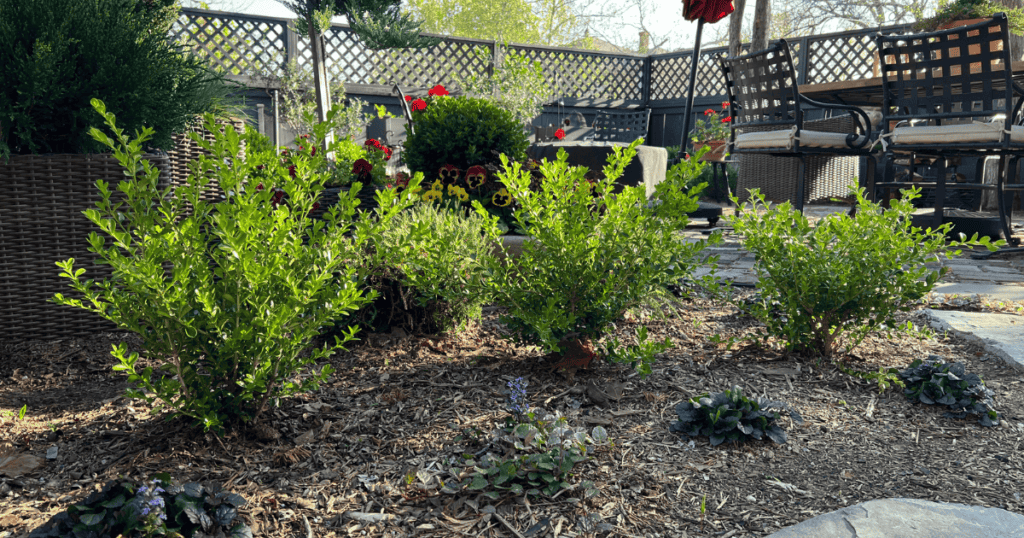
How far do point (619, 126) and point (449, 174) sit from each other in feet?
35.3

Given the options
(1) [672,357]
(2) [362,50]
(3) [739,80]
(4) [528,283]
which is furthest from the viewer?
(2) [362,50]

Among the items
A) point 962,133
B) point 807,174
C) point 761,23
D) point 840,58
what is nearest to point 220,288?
point 962,133

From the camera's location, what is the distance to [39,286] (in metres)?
2.43

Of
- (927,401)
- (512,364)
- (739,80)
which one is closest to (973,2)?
(739,80)

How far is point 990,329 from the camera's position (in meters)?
2.60

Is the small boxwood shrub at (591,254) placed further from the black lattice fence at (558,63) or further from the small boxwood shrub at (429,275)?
the black lattice fence at (558,63)

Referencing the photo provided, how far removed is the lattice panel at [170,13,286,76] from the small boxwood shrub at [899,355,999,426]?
11399 millimetres

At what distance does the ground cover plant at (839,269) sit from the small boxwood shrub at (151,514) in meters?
1.69

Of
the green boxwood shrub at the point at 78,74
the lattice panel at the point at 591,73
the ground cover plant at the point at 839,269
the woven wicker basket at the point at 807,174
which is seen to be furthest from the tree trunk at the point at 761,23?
the green boxwood shrub at the point at 78,74

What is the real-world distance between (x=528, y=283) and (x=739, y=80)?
4.48m

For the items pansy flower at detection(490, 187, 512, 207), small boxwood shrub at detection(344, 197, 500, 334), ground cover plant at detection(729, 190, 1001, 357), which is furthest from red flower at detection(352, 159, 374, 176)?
ground cover plant at detection(729, 190, 1001, 357)

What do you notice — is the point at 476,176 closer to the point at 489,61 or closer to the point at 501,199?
the point at 501,199

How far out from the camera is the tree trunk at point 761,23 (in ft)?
31.9

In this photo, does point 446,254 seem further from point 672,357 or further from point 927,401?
point 927,401
